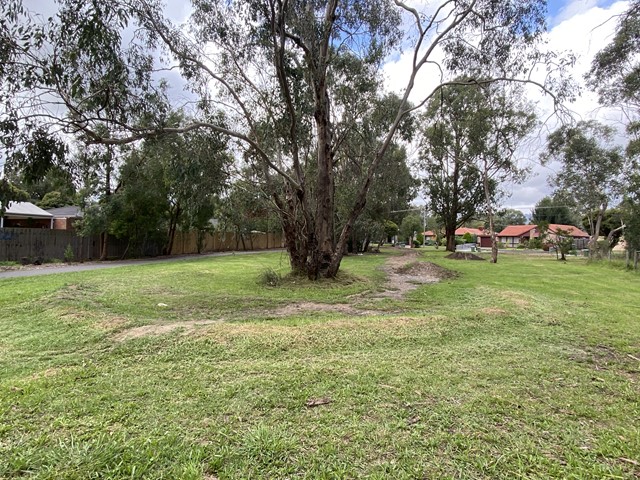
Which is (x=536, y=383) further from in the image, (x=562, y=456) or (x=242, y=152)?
(x=242, y=152)

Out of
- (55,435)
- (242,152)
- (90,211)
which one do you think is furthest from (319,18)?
(90,211)

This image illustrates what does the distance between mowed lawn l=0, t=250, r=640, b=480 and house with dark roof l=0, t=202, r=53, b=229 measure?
1765 cm

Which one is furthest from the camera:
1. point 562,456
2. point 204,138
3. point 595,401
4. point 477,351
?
point 204,138

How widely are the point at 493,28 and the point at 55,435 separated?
1189cm

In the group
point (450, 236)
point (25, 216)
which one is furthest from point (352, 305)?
point (450, 236)

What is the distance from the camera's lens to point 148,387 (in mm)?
3424

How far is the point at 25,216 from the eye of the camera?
21297 millimetres

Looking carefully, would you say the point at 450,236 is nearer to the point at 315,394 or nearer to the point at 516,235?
the point at 315,394

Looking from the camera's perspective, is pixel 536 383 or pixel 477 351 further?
pixel 477 351

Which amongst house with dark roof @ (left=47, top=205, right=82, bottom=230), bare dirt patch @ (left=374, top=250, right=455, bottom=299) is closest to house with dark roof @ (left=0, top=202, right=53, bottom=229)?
house with dark roof @ (left=47, top=205, right=82, bottom=230)

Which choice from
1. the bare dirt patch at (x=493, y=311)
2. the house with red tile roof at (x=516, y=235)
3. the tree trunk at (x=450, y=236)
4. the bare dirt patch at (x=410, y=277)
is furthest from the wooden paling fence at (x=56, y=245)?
the house with red tile roof at (x=516, y=235)

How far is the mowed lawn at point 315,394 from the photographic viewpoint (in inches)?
91.9

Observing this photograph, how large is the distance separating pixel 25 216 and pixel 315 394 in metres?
24.8

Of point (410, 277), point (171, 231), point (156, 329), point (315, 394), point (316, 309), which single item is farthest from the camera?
point (171, 231)
